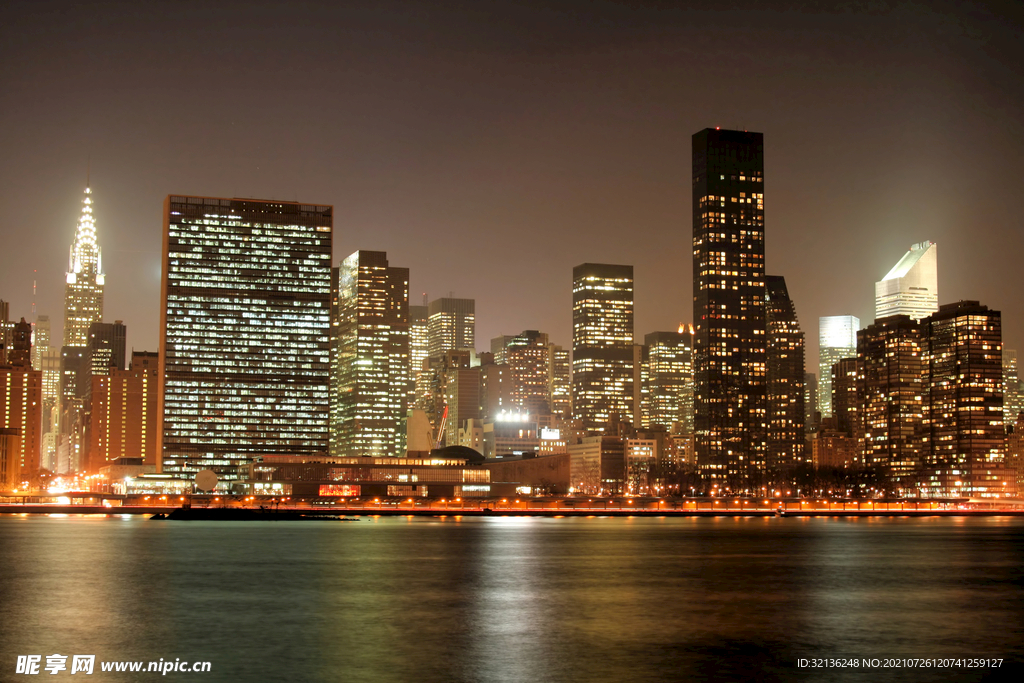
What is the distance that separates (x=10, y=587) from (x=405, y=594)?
25.8 metres

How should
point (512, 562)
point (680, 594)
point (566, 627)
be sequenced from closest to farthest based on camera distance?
point (566, 627), point (680, 594), point (512, 562)

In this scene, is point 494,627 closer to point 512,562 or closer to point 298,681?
point 298,681

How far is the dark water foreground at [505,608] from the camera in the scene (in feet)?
156

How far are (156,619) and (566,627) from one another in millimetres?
21606

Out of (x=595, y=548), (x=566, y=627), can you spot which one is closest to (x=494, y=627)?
(x=566, y=627)

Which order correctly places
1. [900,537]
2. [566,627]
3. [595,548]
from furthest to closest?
[900,537]
[595,548]
[566,627]

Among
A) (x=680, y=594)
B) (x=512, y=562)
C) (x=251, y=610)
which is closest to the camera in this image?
(x=251, y=610)

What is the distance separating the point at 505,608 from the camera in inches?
2608

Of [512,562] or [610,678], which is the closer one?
[610,678]

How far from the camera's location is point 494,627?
5825cm

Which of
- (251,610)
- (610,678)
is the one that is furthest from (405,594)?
(610,678)

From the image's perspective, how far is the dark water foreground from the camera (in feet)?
156

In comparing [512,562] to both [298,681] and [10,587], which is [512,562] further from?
[298,681]

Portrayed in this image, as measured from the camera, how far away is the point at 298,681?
4353 cm
